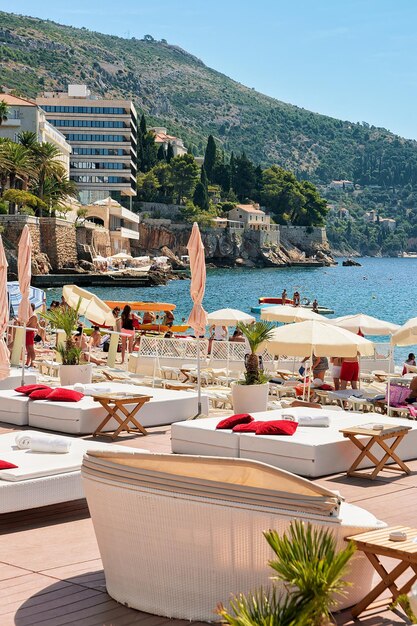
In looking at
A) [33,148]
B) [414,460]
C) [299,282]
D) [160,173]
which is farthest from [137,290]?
[414,460]

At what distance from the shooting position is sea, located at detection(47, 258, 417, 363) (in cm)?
7231

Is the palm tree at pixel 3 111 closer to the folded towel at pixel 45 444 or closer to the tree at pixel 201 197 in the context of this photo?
the tree at pixel 201 197

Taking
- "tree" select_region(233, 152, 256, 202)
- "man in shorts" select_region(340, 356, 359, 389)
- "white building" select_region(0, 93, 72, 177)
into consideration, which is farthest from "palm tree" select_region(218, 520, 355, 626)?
"tree" select_region(233, 152, 256, 202)

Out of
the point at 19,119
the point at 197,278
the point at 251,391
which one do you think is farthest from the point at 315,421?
the point at 19,119

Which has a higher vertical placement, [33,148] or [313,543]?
[33,148]

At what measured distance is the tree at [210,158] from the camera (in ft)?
498

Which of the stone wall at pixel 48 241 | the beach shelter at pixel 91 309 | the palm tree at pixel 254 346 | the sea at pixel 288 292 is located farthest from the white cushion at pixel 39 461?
the stone wall at pixel 48 241

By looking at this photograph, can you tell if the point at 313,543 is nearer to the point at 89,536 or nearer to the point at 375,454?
the point at 89,536

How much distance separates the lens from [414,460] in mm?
10625

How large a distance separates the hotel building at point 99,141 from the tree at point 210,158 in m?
20.2

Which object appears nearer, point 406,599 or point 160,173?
point 406,599

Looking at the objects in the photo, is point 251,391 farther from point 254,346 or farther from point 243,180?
point 243,180

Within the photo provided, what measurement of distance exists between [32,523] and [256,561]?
2966 mm

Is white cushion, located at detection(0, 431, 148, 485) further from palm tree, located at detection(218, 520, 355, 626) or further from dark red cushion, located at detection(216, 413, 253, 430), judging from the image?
palm tree, located at detection(218, 520, 355, 626)
